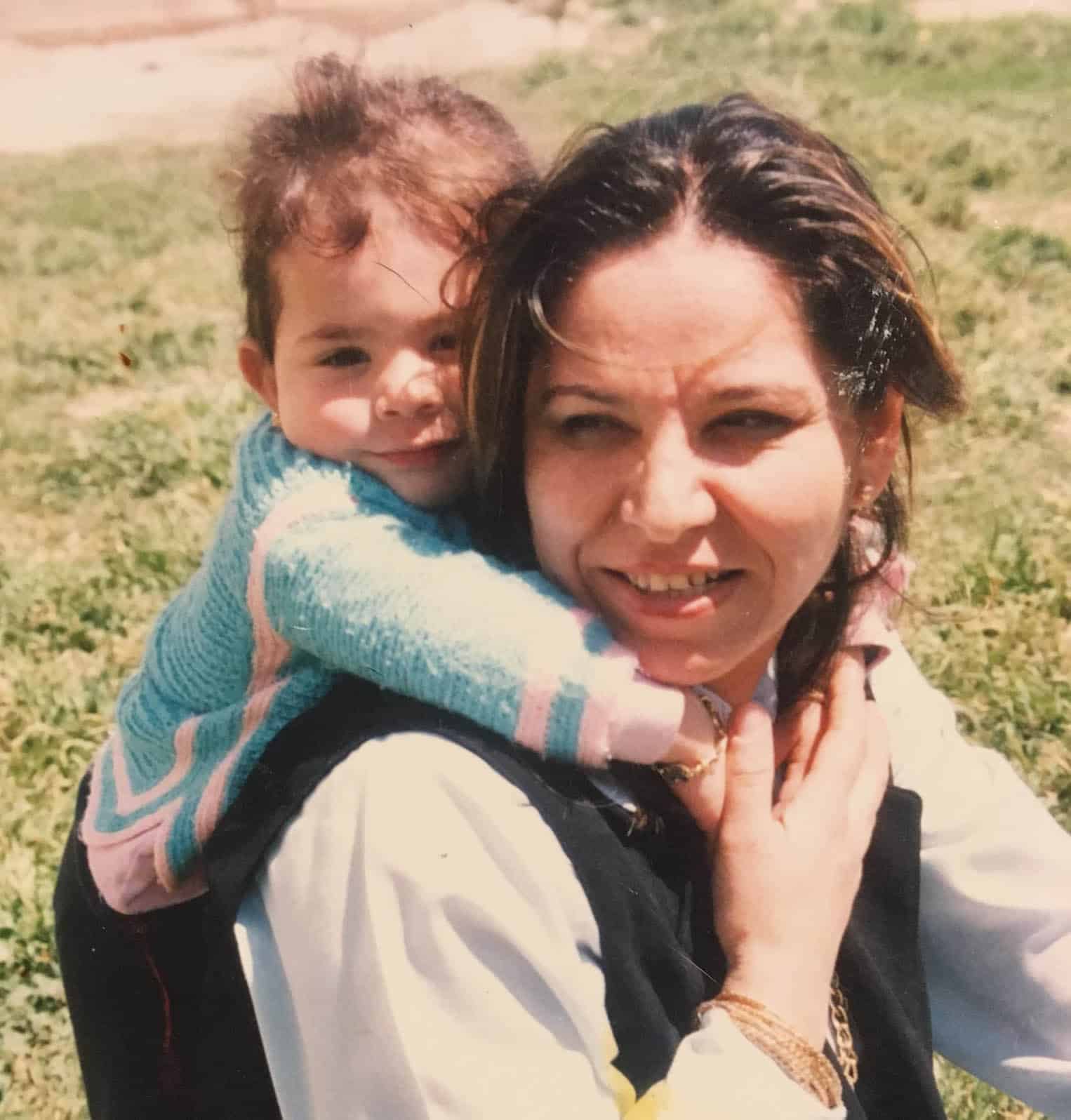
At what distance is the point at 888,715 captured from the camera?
2.04m

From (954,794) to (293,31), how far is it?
5.86 feet

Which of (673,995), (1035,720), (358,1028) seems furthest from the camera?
(1035,720)

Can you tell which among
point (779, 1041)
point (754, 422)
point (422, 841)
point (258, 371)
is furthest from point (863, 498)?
point (258, 371)

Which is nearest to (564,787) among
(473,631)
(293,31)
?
(473,631)

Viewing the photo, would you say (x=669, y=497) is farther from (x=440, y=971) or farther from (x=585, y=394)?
(x=440, y=971)

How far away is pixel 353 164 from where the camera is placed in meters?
1.97

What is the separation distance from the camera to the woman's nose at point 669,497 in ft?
4.99

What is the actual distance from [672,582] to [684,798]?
10.2 inches

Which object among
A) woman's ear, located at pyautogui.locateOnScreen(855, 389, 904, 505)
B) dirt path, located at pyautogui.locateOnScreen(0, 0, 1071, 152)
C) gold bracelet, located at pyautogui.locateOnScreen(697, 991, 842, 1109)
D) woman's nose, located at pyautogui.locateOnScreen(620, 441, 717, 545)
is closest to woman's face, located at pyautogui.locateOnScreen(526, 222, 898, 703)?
woman's nose, located at pyautogui.locateOnScreen(620, 441, 717, 545)

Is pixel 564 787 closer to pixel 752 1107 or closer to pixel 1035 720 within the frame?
pixel 752 1107

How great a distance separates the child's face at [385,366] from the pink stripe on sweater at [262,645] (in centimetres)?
15

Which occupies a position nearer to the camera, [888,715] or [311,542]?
[311,542]

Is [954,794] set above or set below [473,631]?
below

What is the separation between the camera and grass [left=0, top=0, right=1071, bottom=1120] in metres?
3.23
